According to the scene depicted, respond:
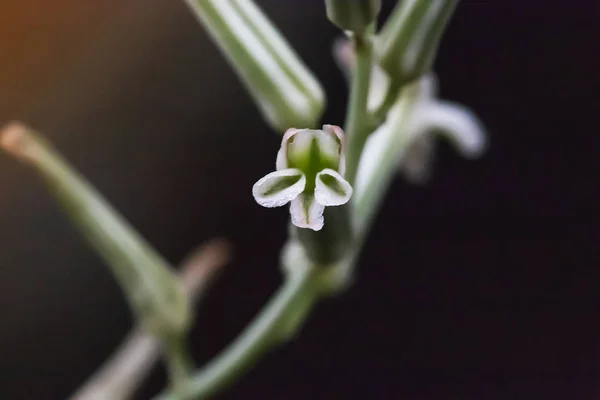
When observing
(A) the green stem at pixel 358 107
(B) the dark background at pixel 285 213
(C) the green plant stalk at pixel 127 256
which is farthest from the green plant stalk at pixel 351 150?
(B) the dark background at pixel 285 213

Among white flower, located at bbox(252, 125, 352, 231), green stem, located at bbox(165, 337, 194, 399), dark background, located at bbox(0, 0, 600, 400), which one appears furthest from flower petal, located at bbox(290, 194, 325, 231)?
dark background, located at bbox(0, 0, 600, 400)

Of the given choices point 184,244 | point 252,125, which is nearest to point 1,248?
point 184,244

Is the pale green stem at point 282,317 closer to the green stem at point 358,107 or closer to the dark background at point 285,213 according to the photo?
the green stem at point 358,107

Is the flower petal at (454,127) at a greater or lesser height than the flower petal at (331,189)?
lesser

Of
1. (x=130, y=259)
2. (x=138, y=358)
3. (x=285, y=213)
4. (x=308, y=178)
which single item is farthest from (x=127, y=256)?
(x=285, y=213)

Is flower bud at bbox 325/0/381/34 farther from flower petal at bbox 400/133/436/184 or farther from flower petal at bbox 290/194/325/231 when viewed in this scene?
flower petal at bbox 400/133/436/184

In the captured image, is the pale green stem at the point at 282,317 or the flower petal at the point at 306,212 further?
the pale green stem at the point at 282,317

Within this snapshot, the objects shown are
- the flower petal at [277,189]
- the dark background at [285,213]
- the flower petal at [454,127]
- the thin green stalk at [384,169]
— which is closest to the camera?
the flower petal at [277,189]

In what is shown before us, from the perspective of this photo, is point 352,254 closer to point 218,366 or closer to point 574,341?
point 218,366
